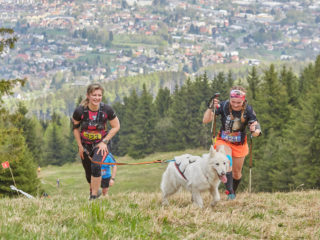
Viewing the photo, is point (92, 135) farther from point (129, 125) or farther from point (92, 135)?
point (129, 125)

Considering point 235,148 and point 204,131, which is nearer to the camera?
point 235,148


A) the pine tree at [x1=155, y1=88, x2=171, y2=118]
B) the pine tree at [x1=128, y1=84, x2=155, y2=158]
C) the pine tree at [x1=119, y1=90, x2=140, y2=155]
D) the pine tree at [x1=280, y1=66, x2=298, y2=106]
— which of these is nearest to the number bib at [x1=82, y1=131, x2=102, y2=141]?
the pine tree at [x1=280, y1=66, x2=298, y2=106]

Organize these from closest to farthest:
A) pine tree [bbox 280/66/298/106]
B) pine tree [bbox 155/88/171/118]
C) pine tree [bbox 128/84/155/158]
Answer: pine tree [bbox 280/66/298/106] < pine tree [bbox 128/84/155/158] < pine tree [bbox 155/88/171/118]

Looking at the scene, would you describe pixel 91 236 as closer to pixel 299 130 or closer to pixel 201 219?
pixel 201 219

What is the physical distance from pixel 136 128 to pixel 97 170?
7192 cm

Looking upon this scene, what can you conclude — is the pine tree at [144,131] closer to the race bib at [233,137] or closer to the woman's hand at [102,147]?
the race bib at [233,137]

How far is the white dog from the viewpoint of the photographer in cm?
753

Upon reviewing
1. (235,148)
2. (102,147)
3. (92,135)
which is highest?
(92,135)

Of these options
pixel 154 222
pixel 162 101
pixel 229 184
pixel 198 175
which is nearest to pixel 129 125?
pixel 162 101

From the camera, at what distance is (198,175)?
775 centimetres

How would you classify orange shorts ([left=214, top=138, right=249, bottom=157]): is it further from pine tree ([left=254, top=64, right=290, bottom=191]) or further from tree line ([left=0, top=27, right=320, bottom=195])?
pine tree ([left=254, top=64, right=290, bottom=191])

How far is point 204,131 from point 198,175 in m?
64.0

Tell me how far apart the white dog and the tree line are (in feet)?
18.9

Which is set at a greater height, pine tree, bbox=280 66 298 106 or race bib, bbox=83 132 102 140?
race bib, bbox=83 132 102 140
